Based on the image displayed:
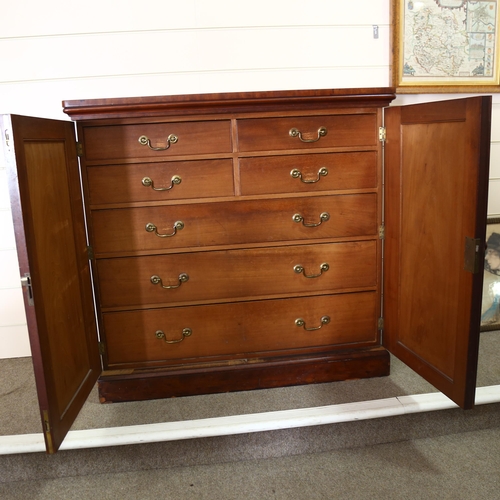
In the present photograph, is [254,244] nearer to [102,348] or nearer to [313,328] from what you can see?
[313,328]

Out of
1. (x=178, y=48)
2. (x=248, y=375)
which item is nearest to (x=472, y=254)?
(x=248, y=375)

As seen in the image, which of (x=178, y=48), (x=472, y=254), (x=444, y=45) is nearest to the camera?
(x=472, y=254)

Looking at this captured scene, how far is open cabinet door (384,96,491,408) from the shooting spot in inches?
57.7

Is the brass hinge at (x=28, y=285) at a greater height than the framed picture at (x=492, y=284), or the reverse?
the brass hinge at (x=28, y=285)

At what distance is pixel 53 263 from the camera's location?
155 centimetres

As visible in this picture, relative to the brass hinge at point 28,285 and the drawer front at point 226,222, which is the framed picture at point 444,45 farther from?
the brass hinge at point 28,285

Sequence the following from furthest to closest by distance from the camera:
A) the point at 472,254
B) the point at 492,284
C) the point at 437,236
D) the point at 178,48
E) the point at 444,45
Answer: the point at 492,284, the point at 444,45, the point at 178,48, the point at 437,236, the point at 472,254

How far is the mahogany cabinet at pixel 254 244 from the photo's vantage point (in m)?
1.63

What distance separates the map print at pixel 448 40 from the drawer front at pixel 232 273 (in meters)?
0.97

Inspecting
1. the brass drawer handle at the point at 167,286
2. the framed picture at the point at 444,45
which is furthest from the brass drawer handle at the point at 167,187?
the framed picture at the point at 444,45

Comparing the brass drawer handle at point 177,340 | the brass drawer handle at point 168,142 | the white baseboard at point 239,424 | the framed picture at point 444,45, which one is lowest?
the white baseboard at point 239,424

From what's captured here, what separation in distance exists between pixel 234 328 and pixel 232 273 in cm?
22

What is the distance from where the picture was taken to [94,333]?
190cm

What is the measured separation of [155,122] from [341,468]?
1369 millimetres
